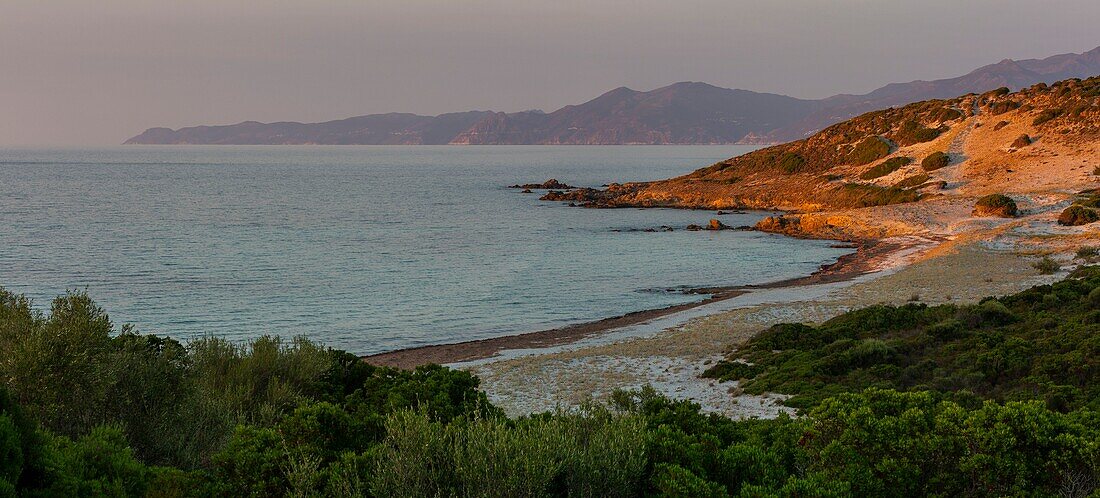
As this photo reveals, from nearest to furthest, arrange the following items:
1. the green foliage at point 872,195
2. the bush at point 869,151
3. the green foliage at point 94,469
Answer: the green foliage at point 94,469 < the green foliage at point 872,195 < the bush at point 869,151

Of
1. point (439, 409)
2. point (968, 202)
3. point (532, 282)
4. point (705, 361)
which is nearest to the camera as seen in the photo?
point (439, 409)

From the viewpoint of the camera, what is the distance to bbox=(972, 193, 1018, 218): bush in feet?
179

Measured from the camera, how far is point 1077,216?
48.1 m

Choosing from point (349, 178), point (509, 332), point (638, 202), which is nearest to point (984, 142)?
point (638, 202)

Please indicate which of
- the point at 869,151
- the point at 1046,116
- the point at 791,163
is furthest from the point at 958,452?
the point at 791,163

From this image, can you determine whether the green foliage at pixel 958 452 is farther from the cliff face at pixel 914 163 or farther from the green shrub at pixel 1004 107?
the green shrub at pixel 1004 107

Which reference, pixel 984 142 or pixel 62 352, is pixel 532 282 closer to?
pixel 62 352

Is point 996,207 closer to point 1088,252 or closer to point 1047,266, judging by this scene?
point 1088,252

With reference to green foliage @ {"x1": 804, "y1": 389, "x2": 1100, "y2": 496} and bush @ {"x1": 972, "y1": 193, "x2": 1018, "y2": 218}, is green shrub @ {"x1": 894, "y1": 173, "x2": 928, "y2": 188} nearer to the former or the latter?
bush @ {"x1": 972, "y1": 193, "x2": 1018, "y2": 218}

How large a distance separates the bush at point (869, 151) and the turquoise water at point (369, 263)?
576 inches

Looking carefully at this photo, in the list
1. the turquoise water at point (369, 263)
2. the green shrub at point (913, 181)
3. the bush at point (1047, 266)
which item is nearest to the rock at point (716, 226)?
the turquoise water at point (369, 263)

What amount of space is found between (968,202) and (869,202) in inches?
361

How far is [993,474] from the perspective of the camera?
7777 millimetres

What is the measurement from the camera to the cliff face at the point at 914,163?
65062 millimetres
